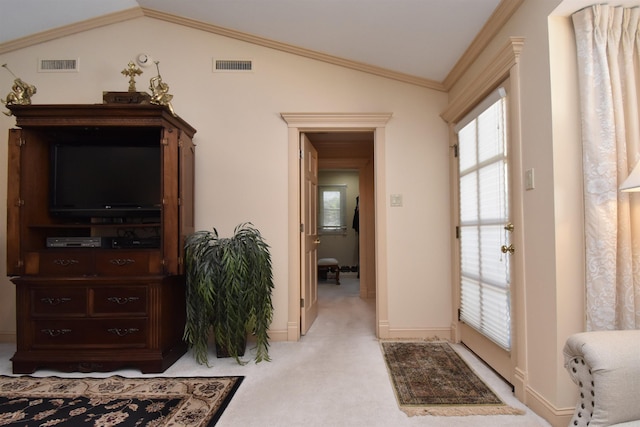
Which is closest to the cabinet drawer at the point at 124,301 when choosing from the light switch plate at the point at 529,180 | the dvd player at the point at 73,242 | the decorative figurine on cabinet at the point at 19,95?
the dvd player at the point at 73,242

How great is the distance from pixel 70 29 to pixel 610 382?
14.7 feet

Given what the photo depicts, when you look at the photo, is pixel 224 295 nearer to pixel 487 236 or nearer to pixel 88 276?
pixel 88 276

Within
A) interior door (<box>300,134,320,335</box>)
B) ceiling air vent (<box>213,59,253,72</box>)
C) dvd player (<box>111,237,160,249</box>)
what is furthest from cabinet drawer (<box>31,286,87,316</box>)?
ceiling air vent (<box>213,59,253,72</box>)

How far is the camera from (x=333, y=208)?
322 inches

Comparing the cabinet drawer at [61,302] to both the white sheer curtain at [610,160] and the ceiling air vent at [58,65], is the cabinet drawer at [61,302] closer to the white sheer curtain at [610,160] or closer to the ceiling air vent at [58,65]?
the ceiling air vent at [58,65]

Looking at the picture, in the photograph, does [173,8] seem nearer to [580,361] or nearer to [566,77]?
[566,77]

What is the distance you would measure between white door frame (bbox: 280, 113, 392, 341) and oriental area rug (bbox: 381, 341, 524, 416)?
0.46m

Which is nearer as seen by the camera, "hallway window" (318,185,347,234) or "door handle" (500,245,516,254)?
"door handle" (500,245,516,254)

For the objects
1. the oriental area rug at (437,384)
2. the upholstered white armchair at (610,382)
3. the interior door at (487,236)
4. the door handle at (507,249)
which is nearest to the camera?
the upholstered white armchair at (610,382)

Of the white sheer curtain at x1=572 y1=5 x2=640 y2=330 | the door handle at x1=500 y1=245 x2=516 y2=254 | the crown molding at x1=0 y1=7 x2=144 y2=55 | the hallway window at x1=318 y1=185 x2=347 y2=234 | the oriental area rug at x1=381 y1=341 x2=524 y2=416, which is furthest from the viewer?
the hallway window at x1=318 y1=185 x2=347 y2=234

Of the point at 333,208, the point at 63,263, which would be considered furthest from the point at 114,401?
the point at 333,208

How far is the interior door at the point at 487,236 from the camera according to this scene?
85.4 inches

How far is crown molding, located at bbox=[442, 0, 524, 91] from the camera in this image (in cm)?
208

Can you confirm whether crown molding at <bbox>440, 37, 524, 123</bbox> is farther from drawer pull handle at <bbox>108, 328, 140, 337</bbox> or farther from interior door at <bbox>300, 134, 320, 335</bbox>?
drawer pull handle at <bbox>108, 328, 140, 337</bbox>
